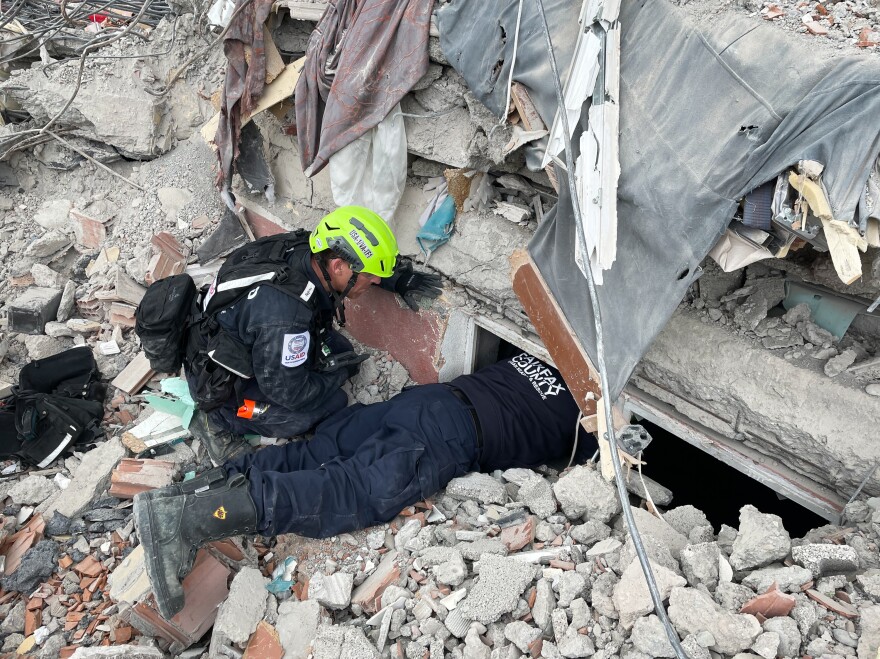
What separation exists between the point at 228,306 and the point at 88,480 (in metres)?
1.48

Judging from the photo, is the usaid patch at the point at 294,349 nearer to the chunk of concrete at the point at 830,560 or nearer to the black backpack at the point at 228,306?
the black backpack at the point at 228,306

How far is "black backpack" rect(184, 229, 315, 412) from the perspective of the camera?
3.82 metres

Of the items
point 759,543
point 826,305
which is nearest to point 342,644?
point 759,543

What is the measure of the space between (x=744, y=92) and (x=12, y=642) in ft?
14.5

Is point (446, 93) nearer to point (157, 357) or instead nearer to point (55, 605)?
point (157, 357)

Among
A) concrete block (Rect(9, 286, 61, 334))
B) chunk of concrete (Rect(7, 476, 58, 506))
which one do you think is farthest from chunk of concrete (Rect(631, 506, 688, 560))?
concrete block (Rect(9, 286, 61, 334))

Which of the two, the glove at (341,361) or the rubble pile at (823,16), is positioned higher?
the rubble pile at (823,16)

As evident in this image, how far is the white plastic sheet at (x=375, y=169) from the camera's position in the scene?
3.92 metres

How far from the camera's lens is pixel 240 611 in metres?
3.05

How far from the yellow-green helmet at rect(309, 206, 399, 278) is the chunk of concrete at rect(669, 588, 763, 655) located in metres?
2.40

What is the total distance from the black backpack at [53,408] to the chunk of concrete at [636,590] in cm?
388

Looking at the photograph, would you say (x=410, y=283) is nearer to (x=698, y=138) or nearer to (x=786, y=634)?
(x=698, y=138)

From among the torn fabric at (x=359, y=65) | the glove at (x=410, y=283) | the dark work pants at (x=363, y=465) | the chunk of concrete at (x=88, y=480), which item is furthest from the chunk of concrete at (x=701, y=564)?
the chunk of concrete at (x=88, y=480)

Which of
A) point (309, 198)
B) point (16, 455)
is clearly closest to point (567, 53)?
point (309, 198)
